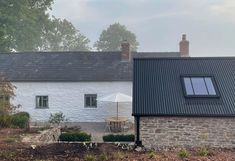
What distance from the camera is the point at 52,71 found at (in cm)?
3020

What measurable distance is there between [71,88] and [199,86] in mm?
14823

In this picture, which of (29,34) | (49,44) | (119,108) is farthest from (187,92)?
(49,44)

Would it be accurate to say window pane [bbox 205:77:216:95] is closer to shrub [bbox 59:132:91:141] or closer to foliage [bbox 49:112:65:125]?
shrub [bbox 59:132:91:141]

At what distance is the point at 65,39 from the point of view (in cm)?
7819

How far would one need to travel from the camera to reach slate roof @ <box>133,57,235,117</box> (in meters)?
15.0

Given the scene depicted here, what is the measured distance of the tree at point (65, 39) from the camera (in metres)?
75.2

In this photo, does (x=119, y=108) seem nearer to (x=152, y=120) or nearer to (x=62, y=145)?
(x=152, y=120)

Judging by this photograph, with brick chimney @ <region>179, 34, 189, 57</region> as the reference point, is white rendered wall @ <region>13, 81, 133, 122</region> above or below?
below

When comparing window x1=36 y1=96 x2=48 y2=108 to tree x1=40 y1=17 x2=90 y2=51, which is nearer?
window x1=36 y1=96 x2=48 y2=108

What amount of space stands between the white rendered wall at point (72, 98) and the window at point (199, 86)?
39.8ft

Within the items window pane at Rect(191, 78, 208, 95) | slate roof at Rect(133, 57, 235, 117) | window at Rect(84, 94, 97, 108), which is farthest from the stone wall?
window at Rect(84, 94, 97, 108)

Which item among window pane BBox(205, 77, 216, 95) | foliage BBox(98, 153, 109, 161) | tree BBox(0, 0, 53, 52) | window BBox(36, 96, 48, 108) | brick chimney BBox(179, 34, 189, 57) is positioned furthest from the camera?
tree BBox(0, 0, 53, 52)

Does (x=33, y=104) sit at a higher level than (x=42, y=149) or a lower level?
higher

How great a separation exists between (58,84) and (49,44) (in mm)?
48682
